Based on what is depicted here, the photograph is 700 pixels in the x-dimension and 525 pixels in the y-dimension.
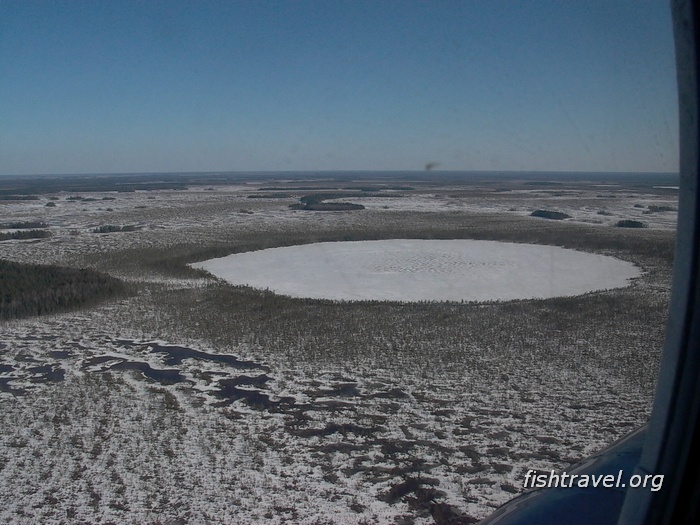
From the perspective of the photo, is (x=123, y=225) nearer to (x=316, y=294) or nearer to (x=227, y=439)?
(x=316, y=294)

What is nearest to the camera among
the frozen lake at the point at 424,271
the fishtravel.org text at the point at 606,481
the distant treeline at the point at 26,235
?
the fishtravel.org text at the point at 606,481

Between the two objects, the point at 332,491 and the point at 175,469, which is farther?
the point at 175,469

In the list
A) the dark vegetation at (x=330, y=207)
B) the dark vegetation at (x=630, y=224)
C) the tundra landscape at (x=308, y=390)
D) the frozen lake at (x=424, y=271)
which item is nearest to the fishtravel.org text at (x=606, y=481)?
the tundra landscape at (x=308, y=390)

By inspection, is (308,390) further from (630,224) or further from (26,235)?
(630,224)

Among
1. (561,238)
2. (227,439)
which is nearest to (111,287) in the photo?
(227,439)

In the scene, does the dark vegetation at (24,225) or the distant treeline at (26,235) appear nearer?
the distant treeline at (26,235)

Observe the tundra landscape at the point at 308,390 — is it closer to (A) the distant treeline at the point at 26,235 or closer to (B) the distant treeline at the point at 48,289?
(B) the distant treeline at the point at 48,289
